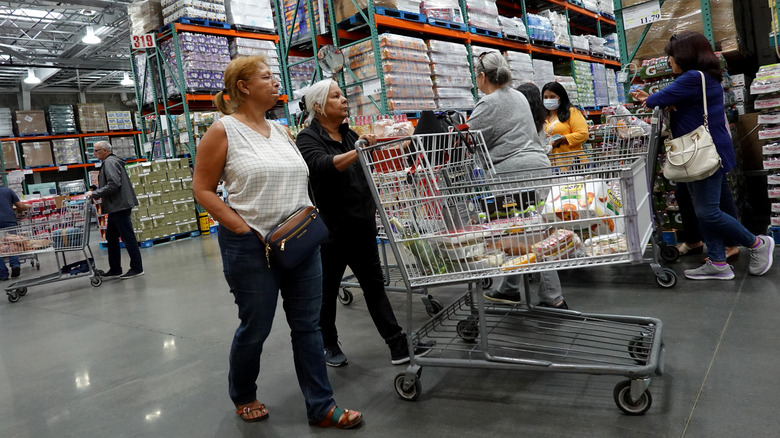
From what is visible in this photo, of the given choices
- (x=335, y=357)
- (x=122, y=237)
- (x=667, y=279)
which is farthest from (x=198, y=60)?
(x=667, y=279)

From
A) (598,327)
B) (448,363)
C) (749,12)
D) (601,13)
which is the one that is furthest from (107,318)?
(601,13)

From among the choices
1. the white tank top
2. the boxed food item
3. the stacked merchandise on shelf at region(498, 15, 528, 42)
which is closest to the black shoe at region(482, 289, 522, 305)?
the white tank top

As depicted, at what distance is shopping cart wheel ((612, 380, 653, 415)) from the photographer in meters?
1.96

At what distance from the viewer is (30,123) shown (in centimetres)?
1492

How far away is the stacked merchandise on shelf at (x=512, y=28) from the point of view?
8.36 metres

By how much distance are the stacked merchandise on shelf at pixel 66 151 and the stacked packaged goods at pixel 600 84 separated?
14558 millimetres

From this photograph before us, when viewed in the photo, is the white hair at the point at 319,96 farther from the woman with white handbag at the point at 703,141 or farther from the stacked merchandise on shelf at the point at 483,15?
the stacked merchandise on shelf at the point at 483,15

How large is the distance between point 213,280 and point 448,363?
4.01 m

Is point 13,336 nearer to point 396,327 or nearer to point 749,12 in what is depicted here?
point 396,327

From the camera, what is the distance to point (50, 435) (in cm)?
240

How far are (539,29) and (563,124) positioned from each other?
5.42 meters

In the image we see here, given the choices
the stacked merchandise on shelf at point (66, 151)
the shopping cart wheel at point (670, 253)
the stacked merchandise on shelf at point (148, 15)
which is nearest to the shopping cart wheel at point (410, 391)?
the shopping cart wheel at point (670, 253)

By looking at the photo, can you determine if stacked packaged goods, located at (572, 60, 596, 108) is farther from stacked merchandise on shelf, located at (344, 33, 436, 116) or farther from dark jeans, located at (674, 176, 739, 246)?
dark jeans, located at (674, 176, 739, 246)

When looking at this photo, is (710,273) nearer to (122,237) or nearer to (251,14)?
(122,237)
